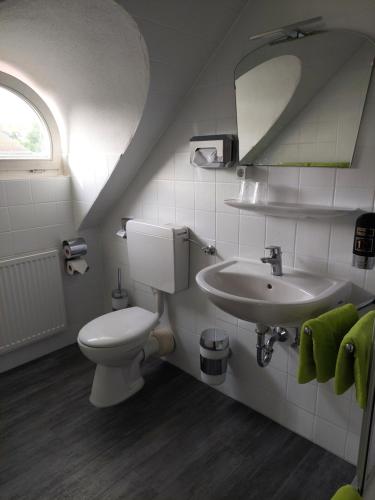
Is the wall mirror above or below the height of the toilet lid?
above

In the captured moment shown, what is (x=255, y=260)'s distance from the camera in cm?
175

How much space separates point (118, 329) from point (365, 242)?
4.17ft

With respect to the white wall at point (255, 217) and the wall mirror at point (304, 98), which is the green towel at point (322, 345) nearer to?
the white wall at point (255, 217)

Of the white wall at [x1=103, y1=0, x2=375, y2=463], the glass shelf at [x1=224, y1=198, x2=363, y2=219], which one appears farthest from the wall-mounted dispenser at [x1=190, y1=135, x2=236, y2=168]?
the glass shelf at [x1=224, y1=198, x2=363, y2=219]

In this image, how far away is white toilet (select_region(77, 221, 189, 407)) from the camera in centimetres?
186

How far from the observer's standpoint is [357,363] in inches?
38.8

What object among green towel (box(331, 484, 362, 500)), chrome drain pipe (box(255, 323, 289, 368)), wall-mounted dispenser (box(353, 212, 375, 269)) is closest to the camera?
green towel (box(331, 484, 362, 500))

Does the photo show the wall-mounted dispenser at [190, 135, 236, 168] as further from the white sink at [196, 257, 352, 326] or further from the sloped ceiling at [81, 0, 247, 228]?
the white sink at [196, 257, 352, 326]

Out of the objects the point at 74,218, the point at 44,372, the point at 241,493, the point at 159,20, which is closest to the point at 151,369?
the point at 44,372

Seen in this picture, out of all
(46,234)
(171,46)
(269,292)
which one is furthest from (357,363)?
(46,234)

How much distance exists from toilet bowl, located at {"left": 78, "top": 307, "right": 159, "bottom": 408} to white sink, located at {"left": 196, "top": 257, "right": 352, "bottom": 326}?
0.59 m

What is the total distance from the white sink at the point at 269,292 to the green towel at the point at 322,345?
12 cm

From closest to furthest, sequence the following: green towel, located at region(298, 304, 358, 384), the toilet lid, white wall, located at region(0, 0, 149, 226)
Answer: green towel, located at region(298, 304, 358, 384)
white wall, located at region(0, 0, 149, 226)
the toilet lid

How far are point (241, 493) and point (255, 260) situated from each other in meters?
0.99
